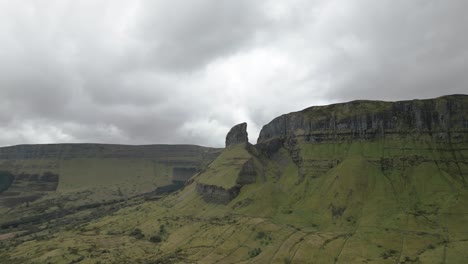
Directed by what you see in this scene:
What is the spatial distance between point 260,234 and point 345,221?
44.0 metres

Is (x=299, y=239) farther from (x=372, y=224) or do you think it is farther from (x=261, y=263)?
(x=372, y=224)

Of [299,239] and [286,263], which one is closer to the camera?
[286,263]

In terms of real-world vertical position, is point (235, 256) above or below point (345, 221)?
below

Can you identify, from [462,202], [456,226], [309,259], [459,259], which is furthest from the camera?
[462,202]

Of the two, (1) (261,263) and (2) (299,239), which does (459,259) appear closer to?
(2) (299,239)

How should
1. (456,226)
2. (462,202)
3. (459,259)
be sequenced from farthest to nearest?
(462,202), (456,226), (459,259)

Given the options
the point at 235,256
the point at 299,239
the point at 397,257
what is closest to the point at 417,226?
the point at 397,257

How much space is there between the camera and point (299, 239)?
582 feet

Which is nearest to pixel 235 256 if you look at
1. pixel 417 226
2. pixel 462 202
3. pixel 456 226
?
pixel 417 226

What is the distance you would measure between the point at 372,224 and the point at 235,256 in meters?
68.2

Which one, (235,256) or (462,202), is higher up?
(462,202)

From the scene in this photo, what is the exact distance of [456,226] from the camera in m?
174

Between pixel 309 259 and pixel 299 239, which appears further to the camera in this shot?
pixel 299 239

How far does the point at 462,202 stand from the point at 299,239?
86.1 meters
